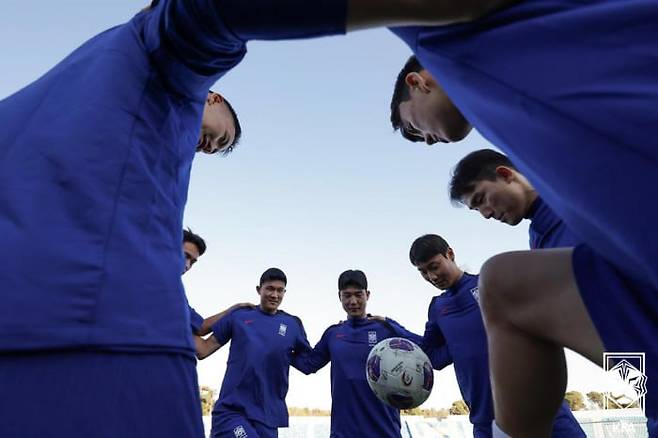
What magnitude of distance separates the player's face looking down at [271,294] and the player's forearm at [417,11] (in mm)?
6411

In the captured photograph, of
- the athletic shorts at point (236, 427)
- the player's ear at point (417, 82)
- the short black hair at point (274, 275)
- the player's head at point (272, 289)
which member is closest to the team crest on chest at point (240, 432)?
the athletic shorts at point (236, 427)

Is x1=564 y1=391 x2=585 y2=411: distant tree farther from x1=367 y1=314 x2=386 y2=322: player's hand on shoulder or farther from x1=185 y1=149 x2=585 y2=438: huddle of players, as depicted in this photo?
x1=367 y1=314 x2=386 y2=322: player's hand on shoulder

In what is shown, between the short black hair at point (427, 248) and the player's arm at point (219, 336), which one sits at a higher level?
the short black hair at point (427, 248)

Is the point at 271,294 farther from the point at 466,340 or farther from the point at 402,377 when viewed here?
the point at 402,377

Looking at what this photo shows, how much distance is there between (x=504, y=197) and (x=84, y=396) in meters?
2.85

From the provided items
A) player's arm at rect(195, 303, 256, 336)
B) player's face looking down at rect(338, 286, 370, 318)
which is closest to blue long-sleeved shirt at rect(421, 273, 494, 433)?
player's face looking down at rect(338, 286, 370, 318)

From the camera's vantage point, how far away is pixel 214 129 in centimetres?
187

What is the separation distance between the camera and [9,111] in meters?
1.12

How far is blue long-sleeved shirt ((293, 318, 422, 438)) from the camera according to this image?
600 centimetres

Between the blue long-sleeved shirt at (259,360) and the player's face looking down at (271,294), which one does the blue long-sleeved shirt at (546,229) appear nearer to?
the blue long-sleeved shirt at (259,360)

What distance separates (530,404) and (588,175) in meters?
0.74

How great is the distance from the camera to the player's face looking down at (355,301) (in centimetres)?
680

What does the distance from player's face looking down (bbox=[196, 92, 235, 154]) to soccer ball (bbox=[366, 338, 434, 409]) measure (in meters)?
2.98

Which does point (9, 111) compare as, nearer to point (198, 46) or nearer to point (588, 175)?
point (198, 46)
